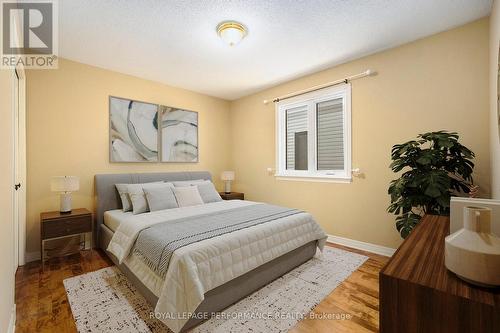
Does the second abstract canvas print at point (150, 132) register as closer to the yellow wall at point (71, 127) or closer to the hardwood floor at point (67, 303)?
the yellow wall at point (71, 127)

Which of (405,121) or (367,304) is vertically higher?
(405,121)

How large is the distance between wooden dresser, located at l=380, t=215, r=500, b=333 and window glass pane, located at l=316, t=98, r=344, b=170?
2.77 metres

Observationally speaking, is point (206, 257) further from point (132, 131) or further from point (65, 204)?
point (132, 131)

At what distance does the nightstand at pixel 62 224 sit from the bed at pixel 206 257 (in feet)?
0.81

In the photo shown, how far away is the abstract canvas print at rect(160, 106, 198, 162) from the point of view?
13.2 ft

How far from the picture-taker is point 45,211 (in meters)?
2.94

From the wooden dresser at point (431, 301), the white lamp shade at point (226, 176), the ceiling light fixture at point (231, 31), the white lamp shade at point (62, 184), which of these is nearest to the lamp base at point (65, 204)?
the white lamp shade at point (62, 184)

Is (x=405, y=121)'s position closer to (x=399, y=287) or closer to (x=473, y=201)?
(x=473, y=201)

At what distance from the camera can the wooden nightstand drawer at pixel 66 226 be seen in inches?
102

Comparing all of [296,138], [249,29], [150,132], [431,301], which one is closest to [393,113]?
[296,138]

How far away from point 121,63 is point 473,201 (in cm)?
399

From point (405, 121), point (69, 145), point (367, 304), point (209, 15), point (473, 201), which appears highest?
point (209, 15)

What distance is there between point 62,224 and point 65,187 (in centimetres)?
44

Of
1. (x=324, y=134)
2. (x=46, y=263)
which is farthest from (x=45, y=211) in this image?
(x=324, y=134)
